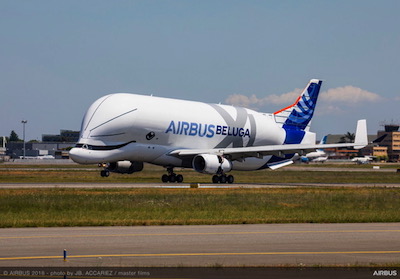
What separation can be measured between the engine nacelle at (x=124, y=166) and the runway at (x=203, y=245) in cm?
3330

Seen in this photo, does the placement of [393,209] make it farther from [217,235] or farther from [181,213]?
[217,235]

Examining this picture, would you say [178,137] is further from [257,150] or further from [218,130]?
[257,150]

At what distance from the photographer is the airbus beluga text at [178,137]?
51312 millimetres

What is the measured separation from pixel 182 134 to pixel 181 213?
89.8ft

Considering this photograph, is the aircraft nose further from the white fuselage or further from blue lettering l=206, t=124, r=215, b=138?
blue lettering l=206, t=124, r=215, b=138

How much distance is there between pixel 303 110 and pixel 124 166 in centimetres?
1957

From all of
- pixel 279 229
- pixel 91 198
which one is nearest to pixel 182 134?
pixel 91 198

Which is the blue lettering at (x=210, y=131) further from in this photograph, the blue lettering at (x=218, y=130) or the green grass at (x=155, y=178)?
the green grass at (x=155, y=178)

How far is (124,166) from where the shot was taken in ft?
186

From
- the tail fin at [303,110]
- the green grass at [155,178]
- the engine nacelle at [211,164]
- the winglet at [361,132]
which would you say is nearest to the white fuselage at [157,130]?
the engine nacelle at [211,164]

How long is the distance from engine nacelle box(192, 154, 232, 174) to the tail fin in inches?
490

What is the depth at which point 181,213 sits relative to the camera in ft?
91.9

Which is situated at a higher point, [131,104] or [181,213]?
[131,104]

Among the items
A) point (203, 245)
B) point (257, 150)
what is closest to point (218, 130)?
point (257, 150)
